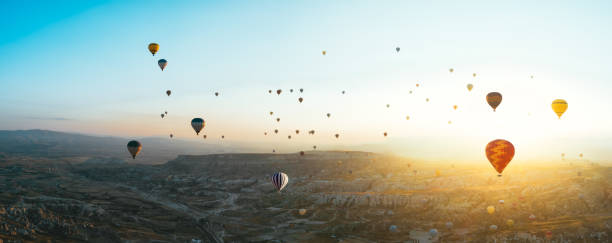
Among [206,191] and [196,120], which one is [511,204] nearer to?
[196,120]

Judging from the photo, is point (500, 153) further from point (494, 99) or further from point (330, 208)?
point (330, 208)

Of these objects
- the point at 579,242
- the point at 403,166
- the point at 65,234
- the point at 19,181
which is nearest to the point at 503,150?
the point at 579,242

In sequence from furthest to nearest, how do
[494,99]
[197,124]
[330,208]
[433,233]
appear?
[330,208] → [197,124] → [433,233] → [494,99]

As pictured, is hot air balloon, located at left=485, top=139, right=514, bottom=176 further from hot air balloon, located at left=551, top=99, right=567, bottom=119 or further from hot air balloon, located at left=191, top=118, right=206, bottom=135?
hot air balloon, located at left=191, top=118, right=206, bottom=135

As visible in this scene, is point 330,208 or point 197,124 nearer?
point 197,124

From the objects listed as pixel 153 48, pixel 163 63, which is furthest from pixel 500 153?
pixel 153 48

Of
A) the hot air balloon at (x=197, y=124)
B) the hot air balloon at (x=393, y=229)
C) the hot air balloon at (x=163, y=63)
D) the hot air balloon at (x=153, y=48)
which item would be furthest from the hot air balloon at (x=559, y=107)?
the hot air balloon at (x=153, y=48)

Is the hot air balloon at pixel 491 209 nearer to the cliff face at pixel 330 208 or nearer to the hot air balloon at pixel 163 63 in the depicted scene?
the cliff face at pixel 330 208

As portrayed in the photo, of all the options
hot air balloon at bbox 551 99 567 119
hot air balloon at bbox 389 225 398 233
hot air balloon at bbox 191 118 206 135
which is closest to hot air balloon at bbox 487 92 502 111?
hot air balloon at bbox 551 99 567 119
